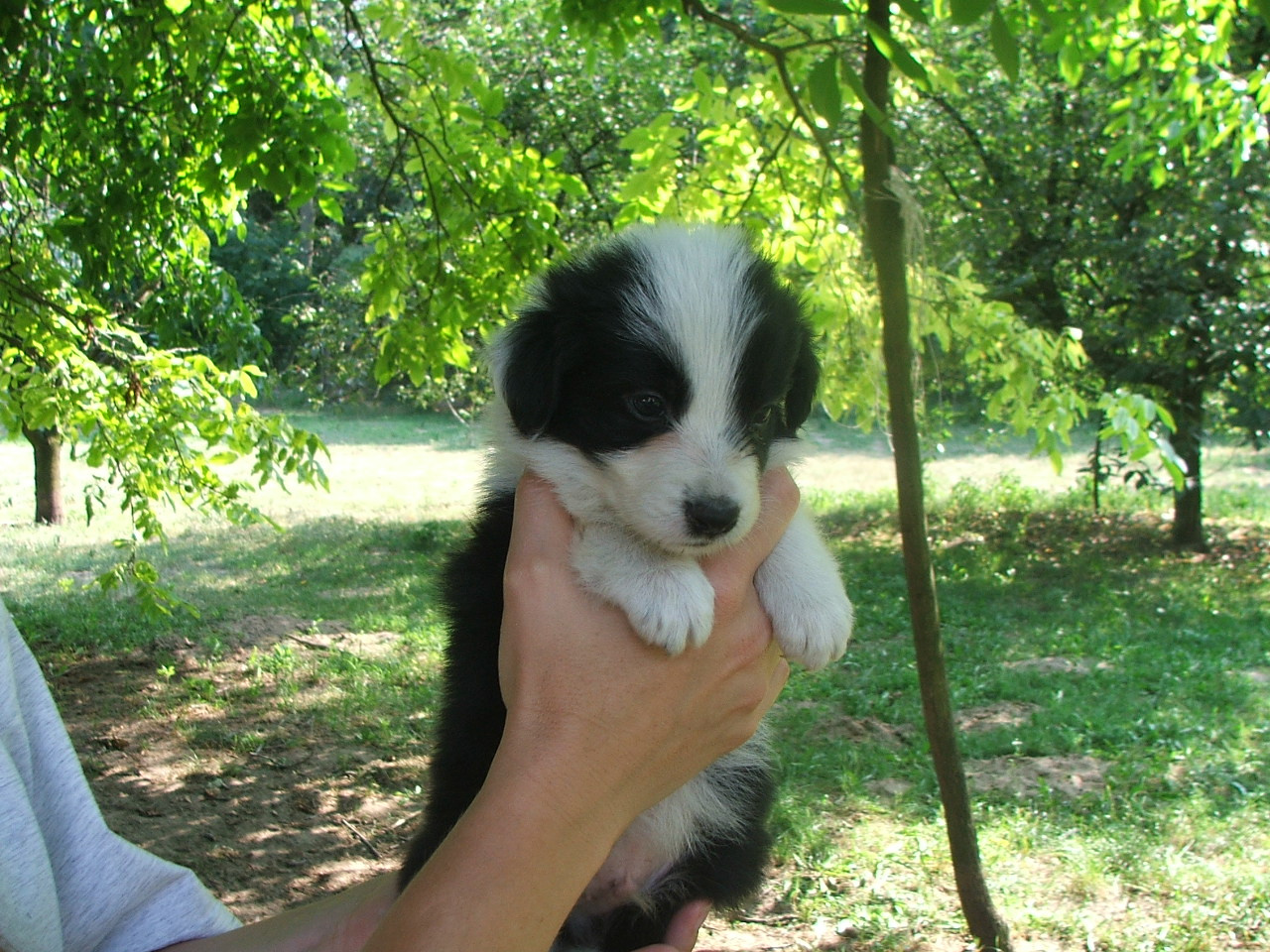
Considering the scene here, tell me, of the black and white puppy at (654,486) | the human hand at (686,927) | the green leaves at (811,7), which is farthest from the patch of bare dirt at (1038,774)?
the green leaves at (811,7)

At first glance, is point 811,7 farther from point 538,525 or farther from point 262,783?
point 262,783

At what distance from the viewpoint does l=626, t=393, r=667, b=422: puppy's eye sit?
5.63ft

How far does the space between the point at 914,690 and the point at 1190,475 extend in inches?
165

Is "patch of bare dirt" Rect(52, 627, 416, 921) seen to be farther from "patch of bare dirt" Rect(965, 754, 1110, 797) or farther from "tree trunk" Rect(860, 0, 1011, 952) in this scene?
"patch of bare dirt" Rect(965, 754, 1110, 797)

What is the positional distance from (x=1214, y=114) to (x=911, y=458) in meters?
3.01

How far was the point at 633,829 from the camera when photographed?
5.96 feet

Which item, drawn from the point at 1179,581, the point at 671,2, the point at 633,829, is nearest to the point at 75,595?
the point at 671,2

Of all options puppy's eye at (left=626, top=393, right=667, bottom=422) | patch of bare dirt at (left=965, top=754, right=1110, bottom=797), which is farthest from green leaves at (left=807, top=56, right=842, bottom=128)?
patch of bare dirt at (left=965, top=754, right=1110, bottom=797)

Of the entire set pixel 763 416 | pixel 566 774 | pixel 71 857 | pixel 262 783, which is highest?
pixel 763 416

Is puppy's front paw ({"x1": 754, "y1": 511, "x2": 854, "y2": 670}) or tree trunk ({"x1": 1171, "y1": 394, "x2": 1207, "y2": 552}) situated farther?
tree trunk ({"x1": 1171, "y1": 394, "x2": 1207, "y2": 552})

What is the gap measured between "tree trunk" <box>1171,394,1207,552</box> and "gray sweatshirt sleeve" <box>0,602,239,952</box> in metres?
7.34

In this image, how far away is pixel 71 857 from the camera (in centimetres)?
161

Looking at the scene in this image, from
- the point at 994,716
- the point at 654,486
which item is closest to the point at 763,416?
the point at 654,486

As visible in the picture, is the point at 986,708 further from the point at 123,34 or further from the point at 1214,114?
the point at 123,34
